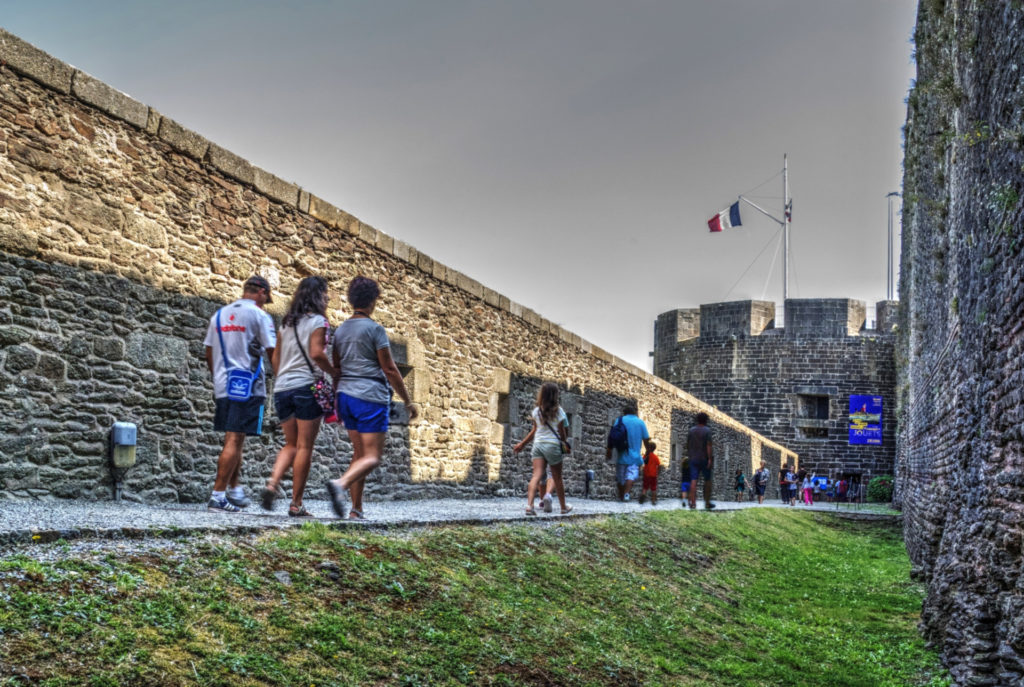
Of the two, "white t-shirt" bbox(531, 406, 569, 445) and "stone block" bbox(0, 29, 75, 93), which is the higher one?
"stone block" bbox(0, 29, 75, 93)

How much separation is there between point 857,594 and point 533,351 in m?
6.29

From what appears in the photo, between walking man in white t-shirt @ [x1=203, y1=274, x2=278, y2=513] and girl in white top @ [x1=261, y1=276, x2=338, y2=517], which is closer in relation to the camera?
girl in white top @ [x1=261, y1=276, x2=338, y2=517]

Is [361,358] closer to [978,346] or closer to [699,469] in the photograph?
[978,346]

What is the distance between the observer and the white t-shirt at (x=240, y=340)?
6.15 meters

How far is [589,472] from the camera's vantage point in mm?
15742

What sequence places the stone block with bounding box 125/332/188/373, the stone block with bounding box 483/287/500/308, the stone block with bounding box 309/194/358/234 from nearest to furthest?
the stone block with bounding box 125/332/188/373
the stone block with bounding box 309/194/358/234
the stone block with bounding box 483/287/500/308

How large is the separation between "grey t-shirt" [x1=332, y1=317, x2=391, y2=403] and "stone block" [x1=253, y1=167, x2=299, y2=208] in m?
2.71

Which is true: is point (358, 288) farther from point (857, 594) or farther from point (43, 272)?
point (857, 594)

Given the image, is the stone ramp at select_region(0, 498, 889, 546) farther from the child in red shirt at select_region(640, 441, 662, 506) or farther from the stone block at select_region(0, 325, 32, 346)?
the child in red shirt at select_region(640, 441, 662, 506)

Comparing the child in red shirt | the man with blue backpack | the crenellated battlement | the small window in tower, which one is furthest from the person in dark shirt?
the small window in tower

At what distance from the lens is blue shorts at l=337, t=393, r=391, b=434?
5.92 metres

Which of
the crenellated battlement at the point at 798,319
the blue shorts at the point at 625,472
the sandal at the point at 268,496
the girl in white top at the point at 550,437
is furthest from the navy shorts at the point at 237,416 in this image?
the crenellated battlement at the point at 798,319

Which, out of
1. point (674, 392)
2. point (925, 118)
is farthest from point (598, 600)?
point (674, 392)

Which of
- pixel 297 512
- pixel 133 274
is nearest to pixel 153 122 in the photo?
pixel 133 274
